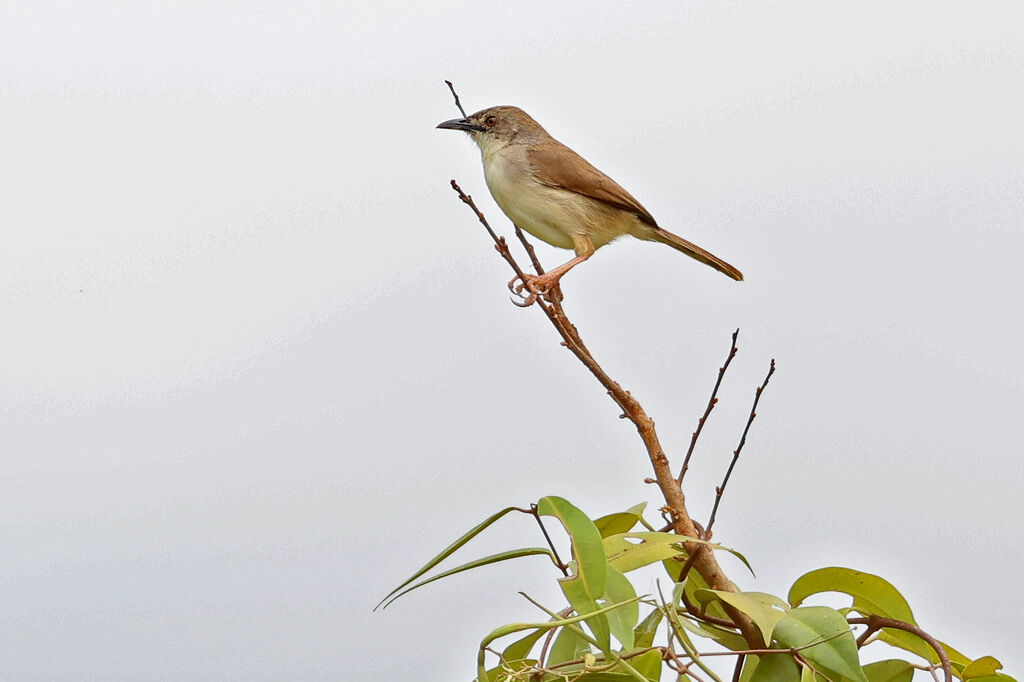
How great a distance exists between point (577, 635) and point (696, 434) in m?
A: 0.43

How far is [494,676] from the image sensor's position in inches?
61.1

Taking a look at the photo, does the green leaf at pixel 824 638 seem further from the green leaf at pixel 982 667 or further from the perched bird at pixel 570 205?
the perched bird at pixel 570 205

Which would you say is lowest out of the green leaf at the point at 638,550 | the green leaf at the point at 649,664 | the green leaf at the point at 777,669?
the green leaf at the point at 649,664

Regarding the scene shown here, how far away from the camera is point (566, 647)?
1.60 m

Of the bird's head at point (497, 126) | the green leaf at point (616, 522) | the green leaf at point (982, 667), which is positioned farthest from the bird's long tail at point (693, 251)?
the green leaf at point (982, 667)

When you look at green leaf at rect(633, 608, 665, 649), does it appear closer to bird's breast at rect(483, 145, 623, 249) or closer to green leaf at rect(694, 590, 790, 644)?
green leaf at rect(694, 590, 790, 644)

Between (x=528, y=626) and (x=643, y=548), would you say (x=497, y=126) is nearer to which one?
(x=643, y=548)

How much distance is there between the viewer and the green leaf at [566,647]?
5.22ft

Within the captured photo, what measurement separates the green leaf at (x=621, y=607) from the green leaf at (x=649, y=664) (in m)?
0.07

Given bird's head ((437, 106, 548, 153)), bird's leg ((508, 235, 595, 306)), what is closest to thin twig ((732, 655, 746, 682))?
bird's leg ((508, 235, 595, 306))

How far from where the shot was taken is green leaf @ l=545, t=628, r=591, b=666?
159 centimetres

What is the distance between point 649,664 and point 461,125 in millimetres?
2063

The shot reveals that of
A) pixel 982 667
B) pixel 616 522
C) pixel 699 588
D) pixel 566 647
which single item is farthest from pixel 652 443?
pixel 982 667

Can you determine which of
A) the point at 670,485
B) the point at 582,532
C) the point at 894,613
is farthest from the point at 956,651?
the point at 582,532
